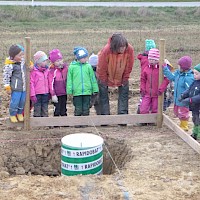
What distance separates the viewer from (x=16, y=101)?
25.1ft

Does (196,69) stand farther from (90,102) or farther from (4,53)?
(4,53)

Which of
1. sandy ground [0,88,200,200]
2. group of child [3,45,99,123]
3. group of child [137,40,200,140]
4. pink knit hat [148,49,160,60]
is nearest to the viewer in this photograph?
sandy ground [0,88,200,200]

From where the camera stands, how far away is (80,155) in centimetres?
597

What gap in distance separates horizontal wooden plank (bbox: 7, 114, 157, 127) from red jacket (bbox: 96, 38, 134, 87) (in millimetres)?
561

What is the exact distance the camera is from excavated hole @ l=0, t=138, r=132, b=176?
22.6 ft

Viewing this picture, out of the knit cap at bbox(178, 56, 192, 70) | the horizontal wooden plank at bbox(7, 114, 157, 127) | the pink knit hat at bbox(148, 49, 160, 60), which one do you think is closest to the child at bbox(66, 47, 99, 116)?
the horizontal wooden plank at bbox(7, 114, 157, 127)

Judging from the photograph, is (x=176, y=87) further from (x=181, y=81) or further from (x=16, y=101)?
(x=16, y=101)

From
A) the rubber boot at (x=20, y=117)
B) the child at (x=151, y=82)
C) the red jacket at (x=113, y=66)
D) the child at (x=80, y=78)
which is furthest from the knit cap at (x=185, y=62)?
the rubber boot at (x=20, y=117)

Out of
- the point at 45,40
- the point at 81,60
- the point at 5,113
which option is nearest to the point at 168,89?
the point at 81,60

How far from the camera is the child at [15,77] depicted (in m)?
7.47

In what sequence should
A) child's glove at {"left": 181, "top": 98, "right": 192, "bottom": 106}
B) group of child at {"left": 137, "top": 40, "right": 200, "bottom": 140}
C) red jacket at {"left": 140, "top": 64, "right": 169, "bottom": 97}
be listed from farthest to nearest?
red jacket at {"left": 140, "top": 64, "right": 169, "bottom": 97} → group of child at {"left": 137, "top": 40, "right": 200, "bottom": 140} → child's glove at {"left": 181, "top": 98, "right": 192, "bottom": 106}

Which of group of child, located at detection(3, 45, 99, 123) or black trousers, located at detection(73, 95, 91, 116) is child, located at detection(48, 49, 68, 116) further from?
black trousers, located at detection(73, 95, 91, 116)

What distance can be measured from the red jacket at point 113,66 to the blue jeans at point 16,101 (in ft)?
4.13

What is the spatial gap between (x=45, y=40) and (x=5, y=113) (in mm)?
7372
